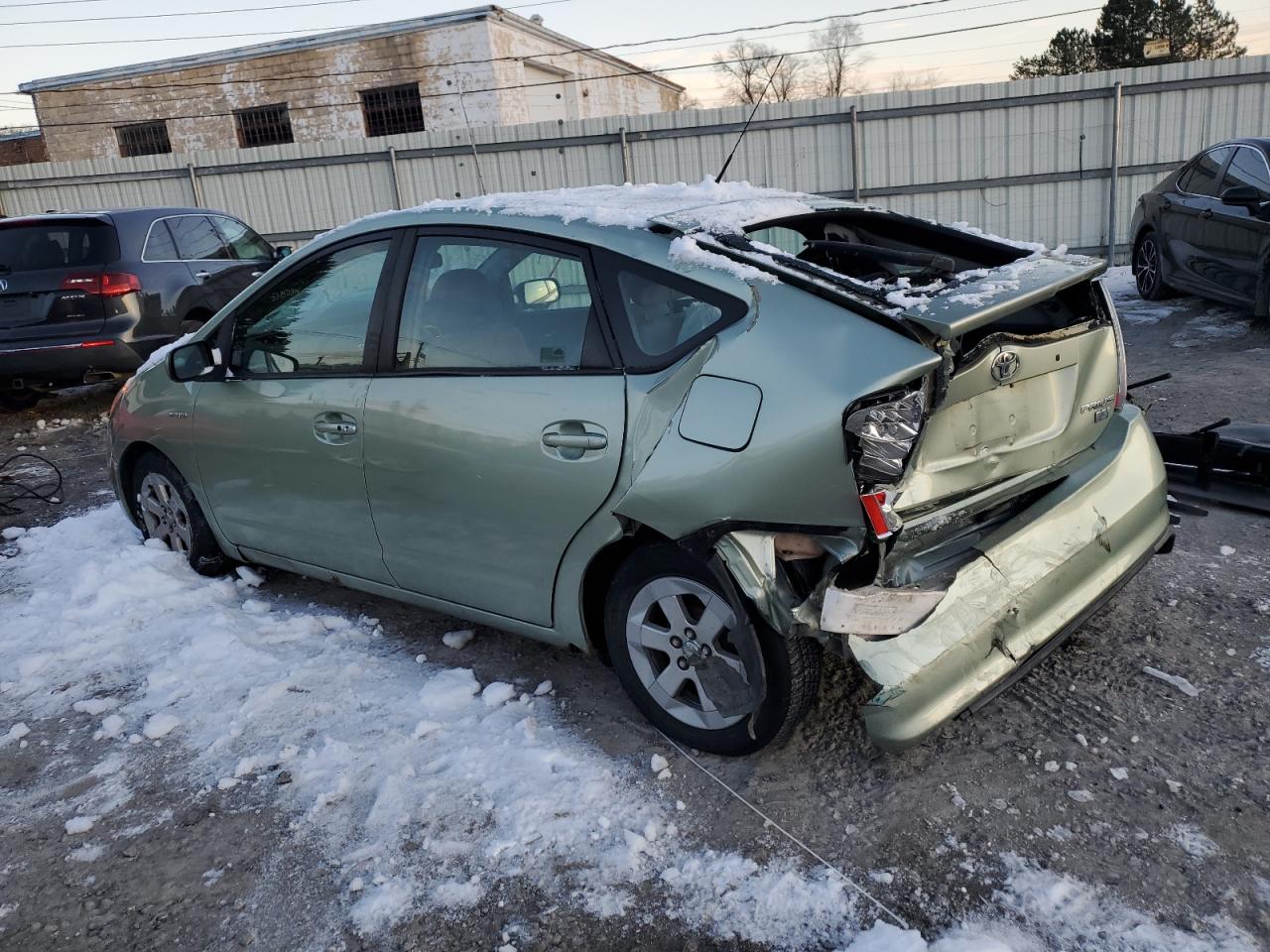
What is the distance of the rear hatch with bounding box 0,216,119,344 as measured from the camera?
303 inches

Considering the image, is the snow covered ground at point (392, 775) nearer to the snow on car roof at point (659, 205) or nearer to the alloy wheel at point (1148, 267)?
the snow on car roof at point (659, 205)

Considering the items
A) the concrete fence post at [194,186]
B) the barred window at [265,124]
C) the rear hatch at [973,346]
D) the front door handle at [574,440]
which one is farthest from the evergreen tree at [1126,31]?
the front door handle at [574,440]

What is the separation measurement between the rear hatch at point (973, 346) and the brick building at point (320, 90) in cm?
2254

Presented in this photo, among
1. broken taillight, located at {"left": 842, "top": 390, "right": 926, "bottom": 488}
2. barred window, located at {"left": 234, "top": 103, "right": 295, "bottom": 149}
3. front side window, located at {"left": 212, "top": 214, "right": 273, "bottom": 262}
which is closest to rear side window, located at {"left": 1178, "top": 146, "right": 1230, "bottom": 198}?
broken taillight, located at {"left": 842, "top": 390, "right": 926, "bottom": 488}

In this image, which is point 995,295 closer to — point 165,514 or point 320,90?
point 165,514

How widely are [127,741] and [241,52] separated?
25.9 meters

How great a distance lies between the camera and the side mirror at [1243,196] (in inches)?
306

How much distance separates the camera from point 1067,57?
30188 millimetres

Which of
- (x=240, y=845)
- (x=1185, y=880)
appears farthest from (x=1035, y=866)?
(x=240, y=845)

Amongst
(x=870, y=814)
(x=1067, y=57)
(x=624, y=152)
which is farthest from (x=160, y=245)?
(x=1067, y=57)

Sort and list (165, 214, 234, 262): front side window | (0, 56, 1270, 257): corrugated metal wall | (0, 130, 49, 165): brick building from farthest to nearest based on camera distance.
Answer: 1. (0, 130, 49, 165): brick building
2. (0, 56, 1270, 257): corrugated metal wall
3. (165, 214, 234, 262): front side window

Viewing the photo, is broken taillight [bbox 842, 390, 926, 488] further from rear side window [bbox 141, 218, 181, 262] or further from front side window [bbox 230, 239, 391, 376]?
rear side window [bbox 141, 218, 181, 262]

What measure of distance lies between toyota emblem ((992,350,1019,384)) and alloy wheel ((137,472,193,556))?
3.50 metres

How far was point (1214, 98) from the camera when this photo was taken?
14.1m
